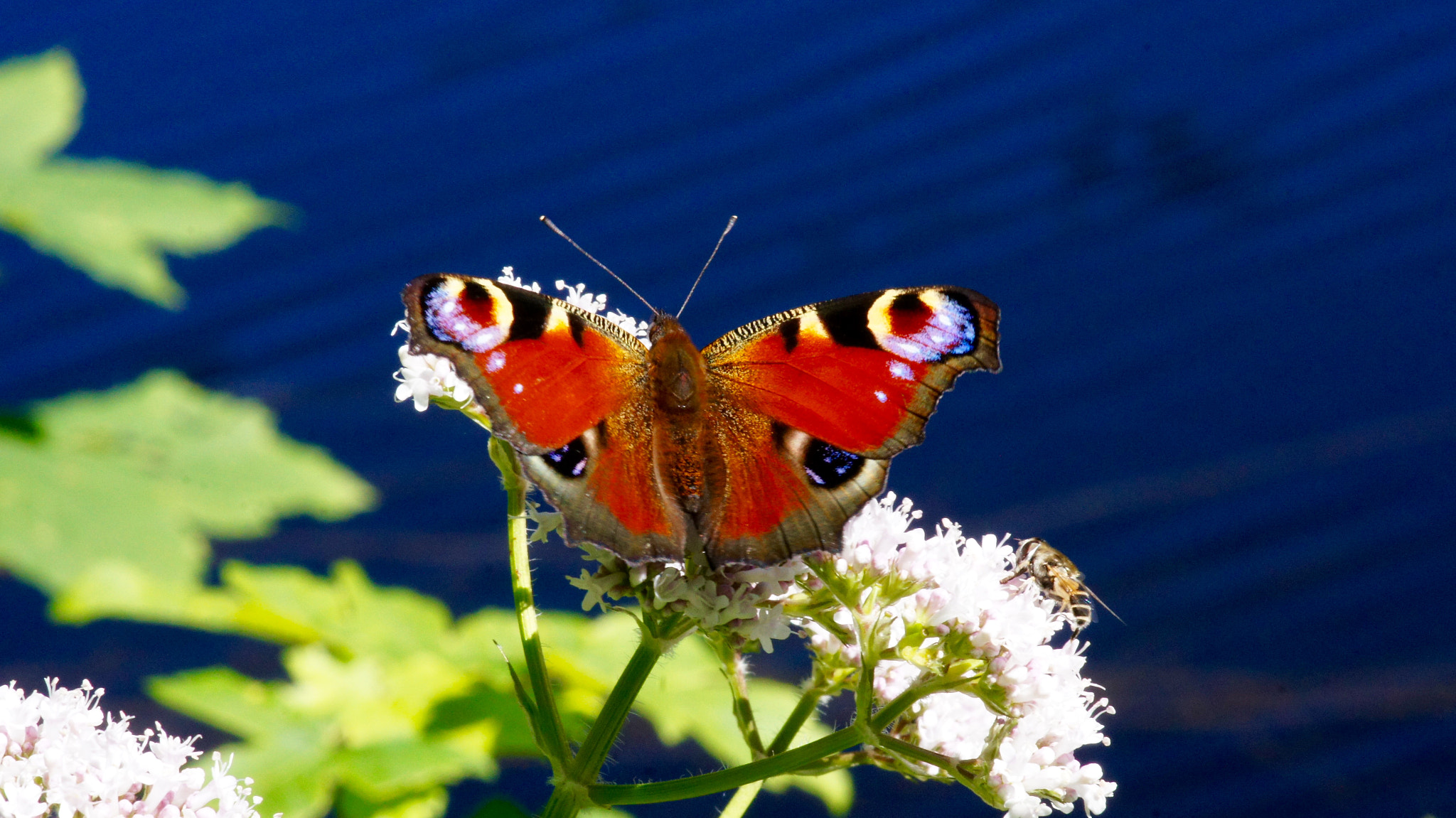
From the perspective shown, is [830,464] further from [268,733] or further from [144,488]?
[144,488]

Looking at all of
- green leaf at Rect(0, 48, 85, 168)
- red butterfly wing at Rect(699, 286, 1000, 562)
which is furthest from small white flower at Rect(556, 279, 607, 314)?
green leaf at Rect(0, 48, 85, 168)

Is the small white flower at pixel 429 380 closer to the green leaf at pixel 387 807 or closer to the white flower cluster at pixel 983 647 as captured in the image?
the white flower cluster at pixel 983 647

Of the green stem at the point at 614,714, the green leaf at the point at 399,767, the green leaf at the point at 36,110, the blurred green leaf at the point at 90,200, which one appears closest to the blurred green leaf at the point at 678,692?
the green leaf at the point at 399,767

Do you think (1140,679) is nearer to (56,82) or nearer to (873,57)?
(873,57)

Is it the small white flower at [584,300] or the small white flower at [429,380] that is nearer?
the small white flower at [429,380]

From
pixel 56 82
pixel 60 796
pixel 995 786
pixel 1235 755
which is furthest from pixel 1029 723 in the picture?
pixel 1235 755

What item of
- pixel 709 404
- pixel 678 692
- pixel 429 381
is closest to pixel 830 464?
pixel 709 404
